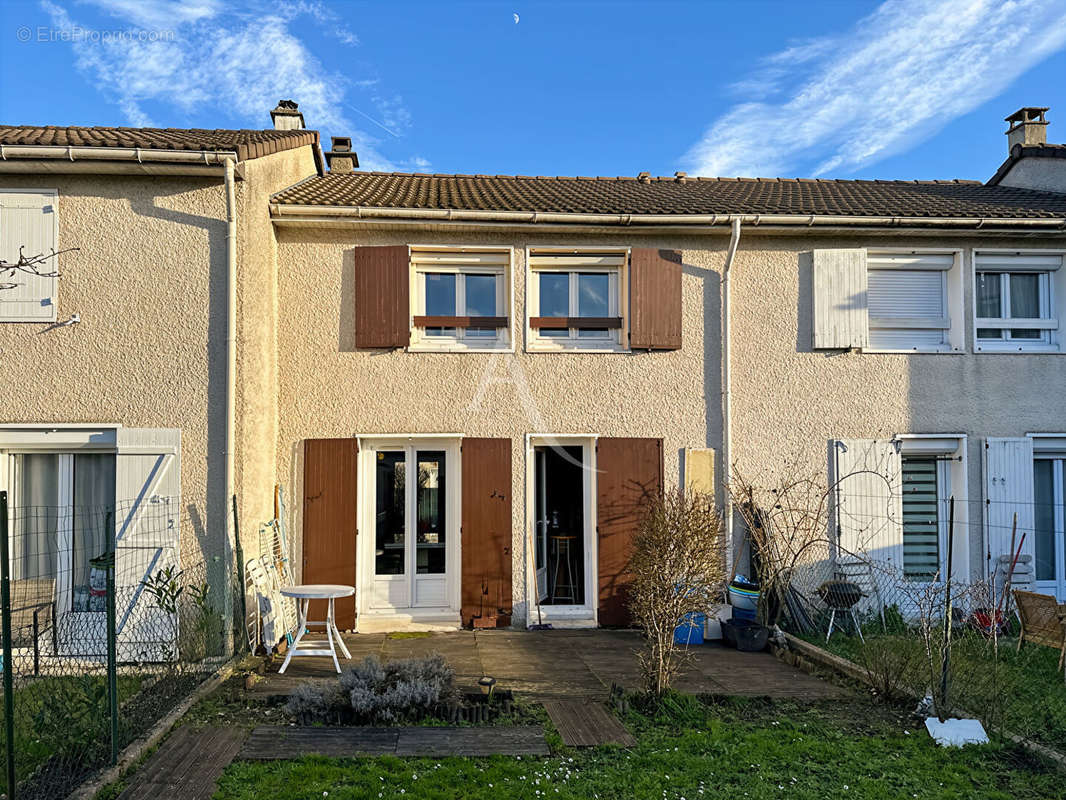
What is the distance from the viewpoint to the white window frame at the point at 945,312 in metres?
10.3

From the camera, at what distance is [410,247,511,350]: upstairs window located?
9.96 meters

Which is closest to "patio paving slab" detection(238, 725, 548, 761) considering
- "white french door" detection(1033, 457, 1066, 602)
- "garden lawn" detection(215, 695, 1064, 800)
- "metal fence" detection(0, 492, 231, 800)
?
"garden lawn" detection(215, 695, 1064, 800)

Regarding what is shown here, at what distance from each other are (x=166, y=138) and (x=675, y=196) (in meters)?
6.41

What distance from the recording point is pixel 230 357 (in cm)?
814

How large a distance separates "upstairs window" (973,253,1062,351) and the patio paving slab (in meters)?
8.00

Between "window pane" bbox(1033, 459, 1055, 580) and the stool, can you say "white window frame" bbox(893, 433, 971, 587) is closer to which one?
"window pane" bbox(1033, 459, 1055, 580)

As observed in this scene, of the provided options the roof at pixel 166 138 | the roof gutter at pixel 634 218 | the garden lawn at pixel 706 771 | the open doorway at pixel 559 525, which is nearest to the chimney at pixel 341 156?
the roof at pixel 166 138

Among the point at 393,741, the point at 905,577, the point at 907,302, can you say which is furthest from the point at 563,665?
the point at 907,302

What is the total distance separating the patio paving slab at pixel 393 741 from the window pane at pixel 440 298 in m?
5.17

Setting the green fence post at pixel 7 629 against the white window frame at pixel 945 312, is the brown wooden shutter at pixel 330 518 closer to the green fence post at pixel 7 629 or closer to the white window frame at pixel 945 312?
the green fence post at pixel 7 629

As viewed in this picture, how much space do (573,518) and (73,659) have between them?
5.46 metres

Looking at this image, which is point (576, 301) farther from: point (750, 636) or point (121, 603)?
point (121, 603)

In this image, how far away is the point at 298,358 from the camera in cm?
959

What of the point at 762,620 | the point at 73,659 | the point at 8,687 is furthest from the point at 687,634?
the point at 8,687
